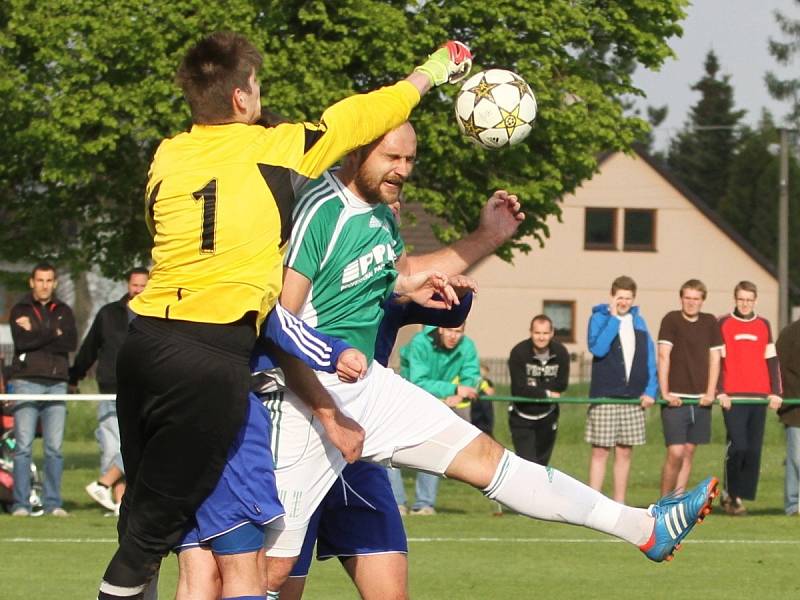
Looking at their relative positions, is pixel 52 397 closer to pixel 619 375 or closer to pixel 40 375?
pixel 40 375

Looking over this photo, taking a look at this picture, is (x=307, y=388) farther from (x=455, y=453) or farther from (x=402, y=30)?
(x=402, y=30)

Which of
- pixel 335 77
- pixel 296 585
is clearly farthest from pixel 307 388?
pixel 335 77

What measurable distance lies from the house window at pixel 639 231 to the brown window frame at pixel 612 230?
0.37m

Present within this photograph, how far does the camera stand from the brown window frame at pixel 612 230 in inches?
2186

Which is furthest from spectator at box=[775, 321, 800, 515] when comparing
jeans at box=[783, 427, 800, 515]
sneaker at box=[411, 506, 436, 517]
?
sneaker at box=[411, 506, 436, 517]


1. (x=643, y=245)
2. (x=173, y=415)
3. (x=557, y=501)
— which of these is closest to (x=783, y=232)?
(x=643, y=245)

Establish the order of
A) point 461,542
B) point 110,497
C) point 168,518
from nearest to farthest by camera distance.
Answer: point 168,518, point 461,542, point 110,497

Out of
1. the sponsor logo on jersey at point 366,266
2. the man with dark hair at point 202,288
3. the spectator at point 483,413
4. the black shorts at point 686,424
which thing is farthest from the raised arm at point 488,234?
the spectator at point 483,413

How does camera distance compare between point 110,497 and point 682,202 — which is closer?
point 110,497

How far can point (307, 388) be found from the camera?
5270mm

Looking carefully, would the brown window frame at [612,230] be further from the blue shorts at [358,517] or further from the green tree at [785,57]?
the blue shorts at [358,517]

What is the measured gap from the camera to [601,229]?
56.4 metres

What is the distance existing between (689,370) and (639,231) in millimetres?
42742

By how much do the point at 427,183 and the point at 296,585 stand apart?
18.4 metres
